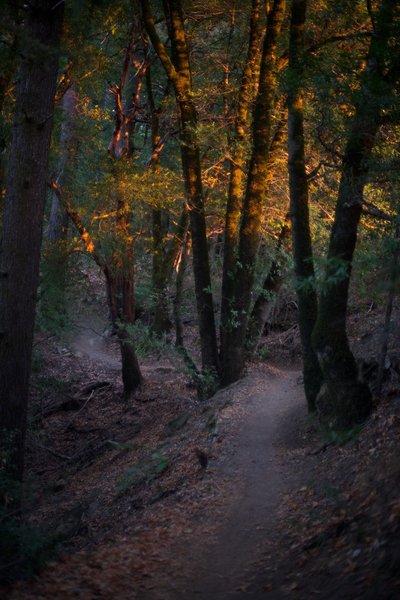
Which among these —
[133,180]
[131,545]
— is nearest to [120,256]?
[133,180]

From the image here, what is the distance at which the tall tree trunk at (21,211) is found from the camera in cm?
967

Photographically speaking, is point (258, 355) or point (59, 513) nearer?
point (59, 513)

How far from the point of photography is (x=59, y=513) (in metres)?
11.5

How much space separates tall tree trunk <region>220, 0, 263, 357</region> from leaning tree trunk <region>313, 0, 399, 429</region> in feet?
18.4

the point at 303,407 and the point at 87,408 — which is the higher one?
the point at 303,407

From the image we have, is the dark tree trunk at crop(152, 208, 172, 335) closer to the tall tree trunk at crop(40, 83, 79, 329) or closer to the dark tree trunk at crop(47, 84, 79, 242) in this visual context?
the dark tree trunk at crop(47, 84, 79, 242)

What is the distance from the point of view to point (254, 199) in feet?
49.0

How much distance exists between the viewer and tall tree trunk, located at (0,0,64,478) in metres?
9.67

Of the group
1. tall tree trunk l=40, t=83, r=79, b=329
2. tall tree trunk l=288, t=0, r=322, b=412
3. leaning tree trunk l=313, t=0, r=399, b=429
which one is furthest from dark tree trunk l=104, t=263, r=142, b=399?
leaning tree trunk l=313, t=0, r=399, b=429

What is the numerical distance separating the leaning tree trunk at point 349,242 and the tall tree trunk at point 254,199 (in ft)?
17.1

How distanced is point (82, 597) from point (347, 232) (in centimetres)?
652

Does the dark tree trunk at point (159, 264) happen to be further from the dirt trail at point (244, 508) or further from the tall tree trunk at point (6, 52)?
the tall tree trunk at point (6, 52)

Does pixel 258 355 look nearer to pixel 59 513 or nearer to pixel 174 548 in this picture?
pixel 59 513

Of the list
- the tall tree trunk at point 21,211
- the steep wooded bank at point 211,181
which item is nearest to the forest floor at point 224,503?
the steep wooded bank at point 211,181
